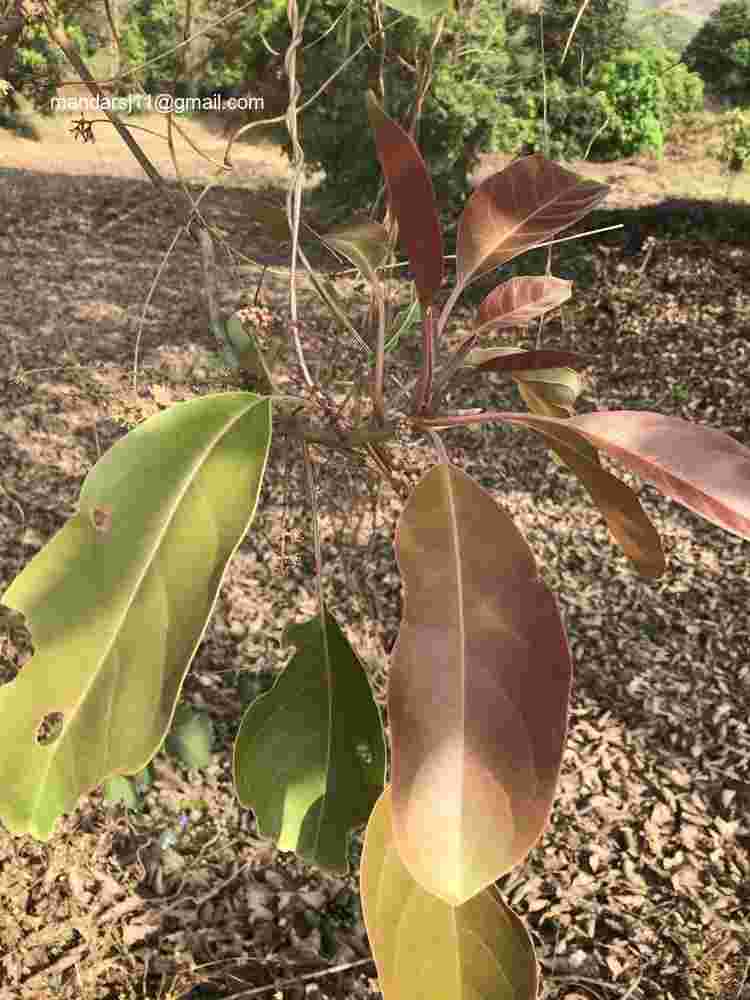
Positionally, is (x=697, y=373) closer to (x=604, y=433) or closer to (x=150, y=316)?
(x=150, y=316)

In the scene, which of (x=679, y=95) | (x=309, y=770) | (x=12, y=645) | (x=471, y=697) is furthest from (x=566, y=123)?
(x=471, y=697)

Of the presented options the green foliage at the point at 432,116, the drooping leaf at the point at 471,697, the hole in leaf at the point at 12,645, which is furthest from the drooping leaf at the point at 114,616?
the green foliage at the point at 432,116

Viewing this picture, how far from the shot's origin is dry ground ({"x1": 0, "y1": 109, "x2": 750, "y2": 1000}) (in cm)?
162

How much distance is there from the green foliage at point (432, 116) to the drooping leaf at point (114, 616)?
14.3 feet

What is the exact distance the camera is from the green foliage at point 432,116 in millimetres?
4832

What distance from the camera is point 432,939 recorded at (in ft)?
1.89

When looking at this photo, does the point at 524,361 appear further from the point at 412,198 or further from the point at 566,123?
the point at 566,123

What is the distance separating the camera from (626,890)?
1.83 meters

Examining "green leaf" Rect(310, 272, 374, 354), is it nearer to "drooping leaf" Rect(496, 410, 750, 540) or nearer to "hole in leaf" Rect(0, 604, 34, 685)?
"drooping leaf" Rect(496, 410, 750, 540)

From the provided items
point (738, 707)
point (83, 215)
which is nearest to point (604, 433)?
point (738, 707)

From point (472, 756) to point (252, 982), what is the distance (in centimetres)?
134

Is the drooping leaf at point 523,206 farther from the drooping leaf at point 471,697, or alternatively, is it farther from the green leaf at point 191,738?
the green leaf at point 191,738

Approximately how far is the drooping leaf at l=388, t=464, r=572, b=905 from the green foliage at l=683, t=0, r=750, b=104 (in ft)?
31.9

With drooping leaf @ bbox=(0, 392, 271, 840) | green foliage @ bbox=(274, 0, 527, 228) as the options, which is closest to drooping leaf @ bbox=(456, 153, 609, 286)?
drooping leaf @ bbox=(0, 392, 271, 840)
